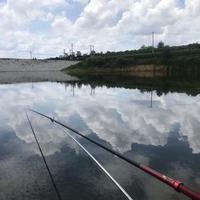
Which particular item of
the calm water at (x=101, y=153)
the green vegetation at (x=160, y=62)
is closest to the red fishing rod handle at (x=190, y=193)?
the calm water at (x=101, y=153)

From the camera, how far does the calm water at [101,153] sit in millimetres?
9156

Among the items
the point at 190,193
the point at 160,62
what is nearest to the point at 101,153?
the point at 190,193

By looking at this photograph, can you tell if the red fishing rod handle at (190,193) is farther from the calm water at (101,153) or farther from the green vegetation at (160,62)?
the green vegetation at (160,62)

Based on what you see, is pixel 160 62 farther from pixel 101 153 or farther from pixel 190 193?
pixel 190 193

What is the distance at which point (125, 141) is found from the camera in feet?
46.9

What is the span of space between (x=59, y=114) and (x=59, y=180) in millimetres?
12295

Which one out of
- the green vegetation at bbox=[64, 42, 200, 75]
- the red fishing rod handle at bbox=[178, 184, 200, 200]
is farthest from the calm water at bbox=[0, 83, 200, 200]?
the green vegetation at bbox=[64, 42, 200, 75]

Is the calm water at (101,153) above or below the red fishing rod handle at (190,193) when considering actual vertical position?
below

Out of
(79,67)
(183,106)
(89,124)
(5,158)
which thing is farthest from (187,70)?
(5,158)

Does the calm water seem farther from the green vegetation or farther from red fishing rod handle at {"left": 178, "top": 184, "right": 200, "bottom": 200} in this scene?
A: the green vegetation

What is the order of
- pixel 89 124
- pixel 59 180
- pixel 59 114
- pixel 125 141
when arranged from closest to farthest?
1. pixel 59 180
2. pixel 125 141
3. pixel 89 124
4. pixel 59 114

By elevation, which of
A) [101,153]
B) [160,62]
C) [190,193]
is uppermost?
[190,193]

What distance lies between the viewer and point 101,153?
41.1 ft

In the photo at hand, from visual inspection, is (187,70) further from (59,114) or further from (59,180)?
(59,180)
